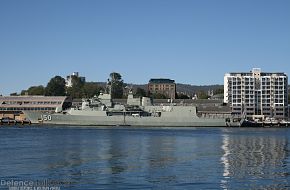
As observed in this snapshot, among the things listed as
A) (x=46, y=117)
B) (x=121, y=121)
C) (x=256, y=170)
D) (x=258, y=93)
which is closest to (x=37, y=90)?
(x=46, y=117)

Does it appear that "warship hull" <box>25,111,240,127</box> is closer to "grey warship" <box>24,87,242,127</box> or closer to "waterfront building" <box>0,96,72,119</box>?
"grey warship" <box>24,87,242,127</box>

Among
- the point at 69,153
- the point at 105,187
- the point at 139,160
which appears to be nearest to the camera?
the point at 105,187

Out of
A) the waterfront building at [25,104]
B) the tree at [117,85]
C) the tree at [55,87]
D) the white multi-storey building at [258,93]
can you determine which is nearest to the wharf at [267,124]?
the white multi-storey building at [258,93]

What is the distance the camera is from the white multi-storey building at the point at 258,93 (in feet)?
526

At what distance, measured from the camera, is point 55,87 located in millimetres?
173375

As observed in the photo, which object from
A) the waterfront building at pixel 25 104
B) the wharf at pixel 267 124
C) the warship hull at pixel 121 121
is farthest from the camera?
the waterfront building at pixel 25 104

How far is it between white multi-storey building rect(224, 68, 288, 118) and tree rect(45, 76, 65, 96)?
201 feet

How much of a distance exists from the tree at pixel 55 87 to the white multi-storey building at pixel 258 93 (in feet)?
201

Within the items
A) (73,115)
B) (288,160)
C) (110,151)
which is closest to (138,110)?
(73,115)

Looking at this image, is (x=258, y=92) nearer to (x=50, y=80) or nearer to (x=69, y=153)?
(x=50, y=80)

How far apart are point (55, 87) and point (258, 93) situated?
72.9 m

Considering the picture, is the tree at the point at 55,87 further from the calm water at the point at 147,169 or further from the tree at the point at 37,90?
the calm water at the point at 147,169

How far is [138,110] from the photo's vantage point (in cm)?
10362

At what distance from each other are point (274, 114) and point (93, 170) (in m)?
139
